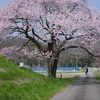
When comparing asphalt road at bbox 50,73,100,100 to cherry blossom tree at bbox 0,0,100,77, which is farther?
cherry blossom tree at bbox 0,0,100,77

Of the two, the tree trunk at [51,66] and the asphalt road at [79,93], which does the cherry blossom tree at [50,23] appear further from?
the asphalt road at [79,93]

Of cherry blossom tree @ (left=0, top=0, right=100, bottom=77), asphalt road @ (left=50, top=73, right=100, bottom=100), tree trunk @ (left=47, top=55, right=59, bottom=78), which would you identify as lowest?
asphalt road @ (left=50, top=73, right=100, bottom=100)

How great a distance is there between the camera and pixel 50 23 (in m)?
36.2

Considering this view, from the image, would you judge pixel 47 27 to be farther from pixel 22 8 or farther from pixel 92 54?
pixel 92 54

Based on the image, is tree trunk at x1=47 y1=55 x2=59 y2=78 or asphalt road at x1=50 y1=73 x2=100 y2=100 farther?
tree trunk at x1=47 y1=55 x2=59 y2=78

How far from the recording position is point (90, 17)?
3784 centimetres

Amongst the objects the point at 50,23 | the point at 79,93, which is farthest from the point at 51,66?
the point at 79,93

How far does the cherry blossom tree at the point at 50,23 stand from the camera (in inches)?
1393

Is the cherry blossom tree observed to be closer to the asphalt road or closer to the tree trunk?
the tree trunk

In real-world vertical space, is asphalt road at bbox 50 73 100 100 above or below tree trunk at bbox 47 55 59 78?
below

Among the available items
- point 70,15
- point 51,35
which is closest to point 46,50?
point 51,35

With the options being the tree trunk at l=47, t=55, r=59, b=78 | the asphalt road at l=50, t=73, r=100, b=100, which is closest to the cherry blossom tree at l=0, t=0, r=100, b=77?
the tree trunk at l=47, t=55, r=59, b=78

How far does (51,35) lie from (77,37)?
3060 mm

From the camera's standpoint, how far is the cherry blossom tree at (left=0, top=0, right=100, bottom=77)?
35.4m
